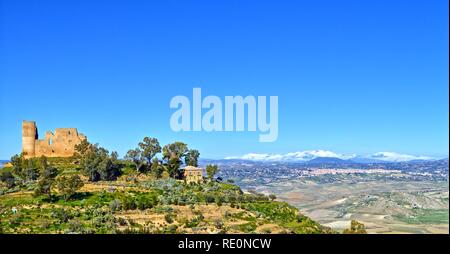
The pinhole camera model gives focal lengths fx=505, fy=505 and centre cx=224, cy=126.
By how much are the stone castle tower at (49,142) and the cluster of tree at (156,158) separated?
532 centimetres

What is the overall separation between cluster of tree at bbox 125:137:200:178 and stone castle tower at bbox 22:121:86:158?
532 cm

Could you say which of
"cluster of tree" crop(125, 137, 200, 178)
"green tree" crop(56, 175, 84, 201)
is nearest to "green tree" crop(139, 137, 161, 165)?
"cluster of tree" crop(125, 137, 200, 178)

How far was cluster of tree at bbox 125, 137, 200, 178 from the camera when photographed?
38.2m

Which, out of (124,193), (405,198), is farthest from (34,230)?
(405,198)

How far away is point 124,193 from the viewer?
100ft

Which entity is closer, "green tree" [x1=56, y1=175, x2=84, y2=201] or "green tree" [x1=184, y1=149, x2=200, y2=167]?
"green tree" [x1=56, y1=175, x2=84, y2=201]

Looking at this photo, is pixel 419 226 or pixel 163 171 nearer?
pixel 163 171

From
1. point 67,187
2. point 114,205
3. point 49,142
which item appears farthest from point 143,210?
point 49,142

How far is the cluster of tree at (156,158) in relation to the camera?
1505 inches

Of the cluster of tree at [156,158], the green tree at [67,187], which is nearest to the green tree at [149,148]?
the cluster of tree at [156,158]

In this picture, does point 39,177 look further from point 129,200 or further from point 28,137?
point 129,200

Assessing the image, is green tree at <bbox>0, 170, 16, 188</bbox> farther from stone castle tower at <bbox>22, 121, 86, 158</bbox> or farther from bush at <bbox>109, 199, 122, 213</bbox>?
bush at <bbox>109, 199, 122, 213</bbox>
